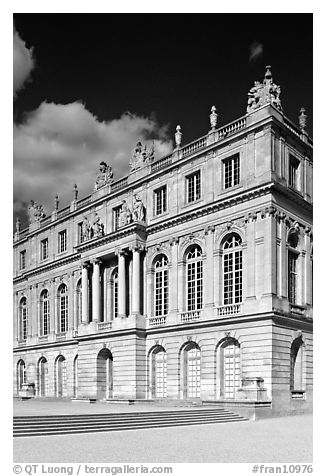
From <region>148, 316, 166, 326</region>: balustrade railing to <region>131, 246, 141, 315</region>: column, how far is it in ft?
3.12

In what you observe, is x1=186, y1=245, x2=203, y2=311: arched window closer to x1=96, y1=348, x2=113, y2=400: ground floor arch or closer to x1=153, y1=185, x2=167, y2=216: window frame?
x1=153, y1=185, x2=167, y2=216: window frame

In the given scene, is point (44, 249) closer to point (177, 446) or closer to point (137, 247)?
point (137, 247)

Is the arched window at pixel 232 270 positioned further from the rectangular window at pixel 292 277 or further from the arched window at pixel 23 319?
the arched window at pixel 23 319

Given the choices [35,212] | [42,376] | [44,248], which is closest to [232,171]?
[44,248]

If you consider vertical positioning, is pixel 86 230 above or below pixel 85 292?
above

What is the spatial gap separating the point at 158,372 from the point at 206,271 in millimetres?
7290

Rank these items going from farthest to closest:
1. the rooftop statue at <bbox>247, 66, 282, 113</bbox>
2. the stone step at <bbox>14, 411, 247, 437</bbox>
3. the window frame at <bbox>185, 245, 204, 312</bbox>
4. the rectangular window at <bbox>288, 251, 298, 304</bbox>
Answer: the window frame at <bbox>185, 245, 204, 312</bbox>, the rectangular window at <bbox>288, 251, 298, 304</bbox>, the rooftop statue at <bbox>247, 66, 282, 113</bbox>, the stone step at <bbox>14, 411, 247, 437</bbox>

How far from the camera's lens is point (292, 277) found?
3391cm

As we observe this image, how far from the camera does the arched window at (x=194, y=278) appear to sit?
1405 inches

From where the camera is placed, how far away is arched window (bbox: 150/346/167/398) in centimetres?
3722

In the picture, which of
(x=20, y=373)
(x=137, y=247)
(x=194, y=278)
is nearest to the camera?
(x=194, y=278)

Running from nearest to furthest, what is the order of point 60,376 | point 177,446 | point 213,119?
point 177,446 < point 213,119 < point 60,376

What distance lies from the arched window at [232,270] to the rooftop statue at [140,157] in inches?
357

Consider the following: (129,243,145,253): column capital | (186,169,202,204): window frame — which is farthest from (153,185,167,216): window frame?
(129,243,145,253): column capital
